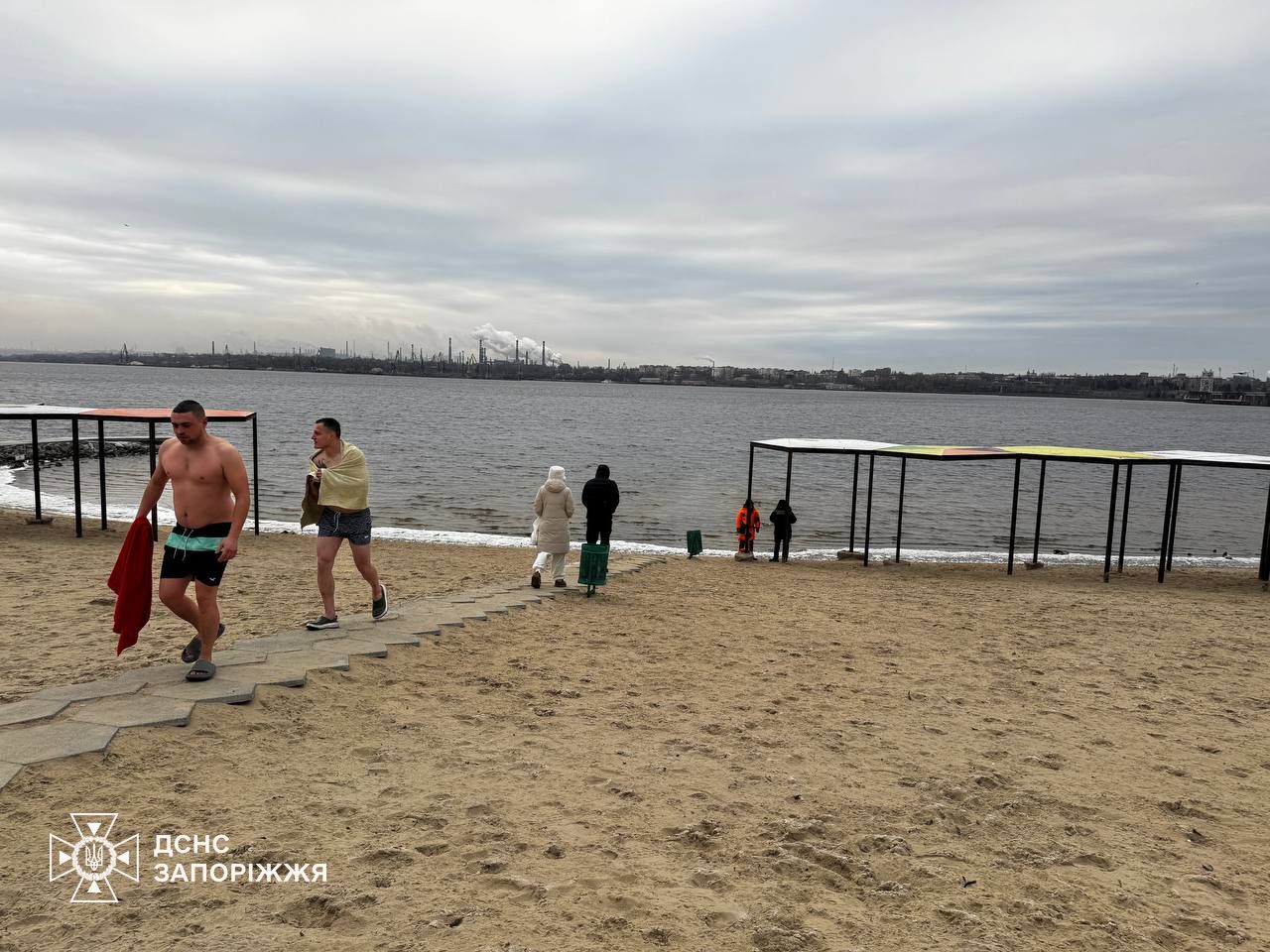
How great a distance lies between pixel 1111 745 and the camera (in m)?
5.73

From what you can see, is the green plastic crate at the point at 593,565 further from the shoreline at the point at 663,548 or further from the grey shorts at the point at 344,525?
the shoreline at the point at 663,548

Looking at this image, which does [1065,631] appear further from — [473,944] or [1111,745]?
[473,944]

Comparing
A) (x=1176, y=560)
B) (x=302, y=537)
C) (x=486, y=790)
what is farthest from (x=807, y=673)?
(x=1176, y=560)

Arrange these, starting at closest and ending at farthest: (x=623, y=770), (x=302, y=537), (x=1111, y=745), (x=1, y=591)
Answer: (x=623, y=770)
(x=1111, y=745)
(x=1, y=591)
(x=302, y=537)

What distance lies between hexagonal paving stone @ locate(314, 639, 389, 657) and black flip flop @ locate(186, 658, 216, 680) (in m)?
1.05

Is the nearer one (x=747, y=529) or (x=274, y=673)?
(x=274, y=673)

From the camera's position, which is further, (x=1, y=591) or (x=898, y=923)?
(x=1, y=591)

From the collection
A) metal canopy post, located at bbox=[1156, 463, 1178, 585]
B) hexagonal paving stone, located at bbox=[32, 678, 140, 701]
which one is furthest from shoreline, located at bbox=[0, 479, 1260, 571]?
hexagonal paving stone, located at bbox=[32, 678, 140, 701]

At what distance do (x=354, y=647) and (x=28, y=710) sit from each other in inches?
87.1

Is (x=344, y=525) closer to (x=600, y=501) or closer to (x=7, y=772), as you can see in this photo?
(x=7, y=772)

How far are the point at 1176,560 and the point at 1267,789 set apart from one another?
17746 millimetres

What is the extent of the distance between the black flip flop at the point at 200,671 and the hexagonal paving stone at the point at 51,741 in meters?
0.77

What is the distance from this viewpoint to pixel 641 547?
60.7 feet

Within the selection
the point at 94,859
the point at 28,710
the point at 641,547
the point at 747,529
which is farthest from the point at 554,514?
the point at 641,547
